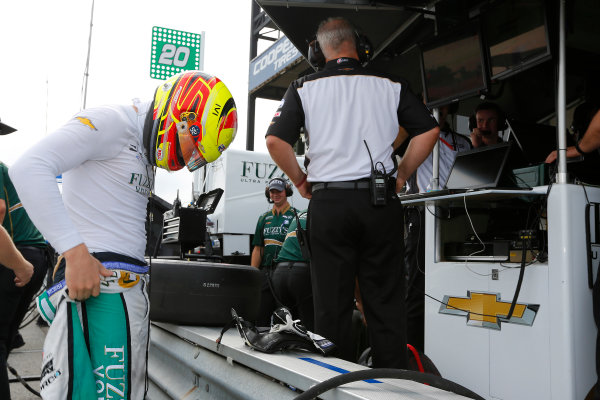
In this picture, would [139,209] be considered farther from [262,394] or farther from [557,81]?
[557,81]

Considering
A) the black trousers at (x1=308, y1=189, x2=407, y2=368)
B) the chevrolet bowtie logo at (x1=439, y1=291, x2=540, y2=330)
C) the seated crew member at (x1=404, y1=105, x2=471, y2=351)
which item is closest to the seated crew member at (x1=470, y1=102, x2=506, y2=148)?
the seated crew member at (x1=404, y1=105, x2=471, y2=351)

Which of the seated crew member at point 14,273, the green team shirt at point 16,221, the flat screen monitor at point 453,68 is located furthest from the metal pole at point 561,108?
the green team shirt at point 16,221

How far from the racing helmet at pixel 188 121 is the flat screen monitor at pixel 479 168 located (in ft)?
5.96

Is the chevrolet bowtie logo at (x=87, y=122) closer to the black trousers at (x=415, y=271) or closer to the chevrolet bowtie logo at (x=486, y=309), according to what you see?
the chevrolet bowtie logo at (x=486, y=309)

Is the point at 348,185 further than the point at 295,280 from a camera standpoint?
No

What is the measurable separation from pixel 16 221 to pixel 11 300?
1.69 ft

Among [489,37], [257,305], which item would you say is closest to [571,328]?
[257,305]

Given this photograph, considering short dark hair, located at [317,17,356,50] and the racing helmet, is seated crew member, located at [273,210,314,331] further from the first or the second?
the racing helmet

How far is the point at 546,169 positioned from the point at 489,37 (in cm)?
106

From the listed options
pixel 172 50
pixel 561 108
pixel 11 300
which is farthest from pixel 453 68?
pixel 172 50

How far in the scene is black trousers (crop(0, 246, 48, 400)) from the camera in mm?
2679

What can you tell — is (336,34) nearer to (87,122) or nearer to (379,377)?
(87,122)

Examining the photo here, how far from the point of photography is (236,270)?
2588mm

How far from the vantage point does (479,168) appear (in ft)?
10.4
